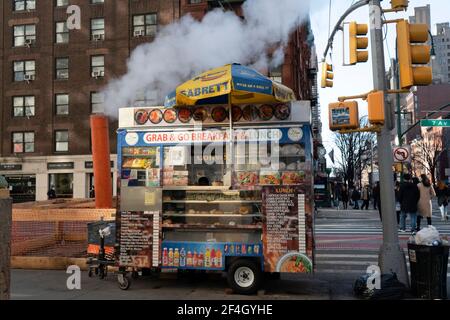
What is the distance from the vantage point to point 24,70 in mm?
35094

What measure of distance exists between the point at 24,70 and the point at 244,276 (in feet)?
110

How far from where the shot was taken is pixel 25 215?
9844 millimetres

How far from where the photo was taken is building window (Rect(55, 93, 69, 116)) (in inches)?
1353

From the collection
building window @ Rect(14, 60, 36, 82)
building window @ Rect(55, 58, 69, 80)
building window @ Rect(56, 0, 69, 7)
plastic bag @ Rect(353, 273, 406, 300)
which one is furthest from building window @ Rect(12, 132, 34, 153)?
plastic bag @ Rect(353, 273, 406, 300)

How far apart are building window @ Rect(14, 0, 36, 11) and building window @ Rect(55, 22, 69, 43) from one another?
267 centimetres

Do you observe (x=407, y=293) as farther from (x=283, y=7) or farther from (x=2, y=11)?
(x=2, y=11)

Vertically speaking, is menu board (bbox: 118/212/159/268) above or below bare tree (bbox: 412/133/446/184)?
below

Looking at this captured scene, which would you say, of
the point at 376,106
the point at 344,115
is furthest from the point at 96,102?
the point at 376,106

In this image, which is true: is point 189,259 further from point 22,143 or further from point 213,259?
point 22,143

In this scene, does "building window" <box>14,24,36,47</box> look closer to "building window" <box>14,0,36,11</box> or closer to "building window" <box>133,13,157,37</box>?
"building window" <box>14,0,36,11</box>

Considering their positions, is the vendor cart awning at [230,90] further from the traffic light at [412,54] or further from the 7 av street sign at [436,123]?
the 7 av street sign at [436,123]

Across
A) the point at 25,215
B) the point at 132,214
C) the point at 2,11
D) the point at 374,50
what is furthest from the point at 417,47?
the point at 2,11

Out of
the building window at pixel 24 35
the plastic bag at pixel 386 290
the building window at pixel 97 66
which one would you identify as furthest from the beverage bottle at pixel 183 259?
the building window at pixel 24 35
